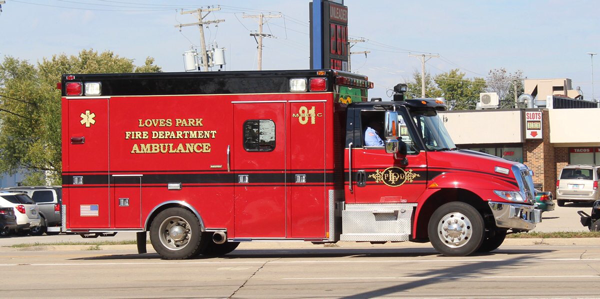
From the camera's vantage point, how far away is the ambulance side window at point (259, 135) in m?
12.9

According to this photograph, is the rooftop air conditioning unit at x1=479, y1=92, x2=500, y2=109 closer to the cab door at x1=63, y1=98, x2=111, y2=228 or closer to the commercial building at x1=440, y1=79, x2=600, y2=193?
the commercial building at x1=440, y1=79, x2=600, y2=193

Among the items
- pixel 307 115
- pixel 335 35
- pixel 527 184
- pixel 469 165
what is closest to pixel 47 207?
pixel 335 35

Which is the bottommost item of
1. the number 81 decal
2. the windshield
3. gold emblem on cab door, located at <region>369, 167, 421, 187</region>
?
gold emblem on cab door, located at <region>369, 167, 421, 187</region>

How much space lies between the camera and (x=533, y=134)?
139 ft

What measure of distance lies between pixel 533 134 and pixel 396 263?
32.4 meters

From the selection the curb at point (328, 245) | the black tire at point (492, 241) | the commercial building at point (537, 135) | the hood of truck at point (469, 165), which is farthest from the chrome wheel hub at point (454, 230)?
the commercial building at point (537, 135)

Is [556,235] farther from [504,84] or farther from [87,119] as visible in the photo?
[504,84]

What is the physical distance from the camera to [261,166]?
12.9 meters

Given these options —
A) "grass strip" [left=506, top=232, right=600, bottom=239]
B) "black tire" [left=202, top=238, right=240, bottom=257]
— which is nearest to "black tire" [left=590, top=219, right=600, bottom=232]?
"grass strip" [left=506, top=232, right=600, bottom=239]

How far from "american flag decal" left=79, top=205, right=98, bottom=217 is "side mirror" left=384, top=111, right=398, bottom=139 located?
199 inches

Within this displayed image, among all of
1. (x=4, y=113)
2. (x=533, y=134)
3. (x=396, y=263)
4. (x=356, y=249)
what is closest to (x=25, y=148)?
(x=4, y=113)

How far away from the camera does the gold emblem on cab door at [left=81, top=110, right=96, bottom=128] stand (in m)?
13.4

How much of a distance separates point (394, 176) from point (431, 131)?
980 mm

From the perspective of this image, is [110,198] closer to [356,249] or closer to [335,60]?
[356,249]
